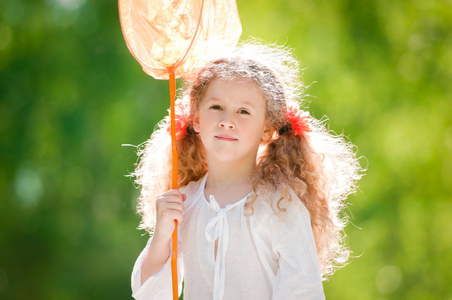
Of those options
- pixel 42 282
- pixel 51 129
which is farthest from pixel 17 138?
pixel 42 282

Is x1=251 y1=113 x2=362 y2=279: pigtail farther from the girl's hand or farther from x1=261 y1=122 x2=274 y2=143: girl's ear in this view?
the girl's hand

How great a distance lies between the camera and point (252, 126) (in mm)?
1212

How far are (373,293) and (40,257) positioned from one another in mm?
1848

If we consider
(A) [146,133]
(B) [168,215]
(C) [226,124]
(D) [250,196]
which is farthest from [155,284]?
(A) [146,133]

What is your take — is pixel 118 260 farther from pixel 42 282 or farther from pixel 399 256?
pixel 399 256

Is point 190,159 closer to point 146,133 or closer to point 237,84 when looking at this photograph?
A: point 237,84

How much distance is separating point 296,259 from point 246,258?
12cm

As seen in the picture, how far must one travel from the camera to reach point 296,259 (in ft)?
3.62

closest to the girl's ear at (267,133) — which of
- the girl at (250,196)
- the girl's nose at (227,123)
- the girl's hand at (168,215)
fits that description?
the girl at (250,196)

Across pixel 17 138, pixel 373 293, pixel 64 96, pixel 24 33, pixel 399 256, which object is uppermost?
pixel 24 33

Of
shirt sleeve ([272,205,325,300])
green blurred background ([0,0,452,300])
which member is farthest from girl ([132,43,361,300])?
green blurred background ([0,0,452,300])

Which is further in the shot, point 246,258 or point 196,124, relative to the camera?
point 196,124

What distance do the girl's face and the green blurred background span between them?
1.61 metres

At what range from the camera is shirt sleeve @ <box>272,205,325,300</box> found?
3.57 ft
